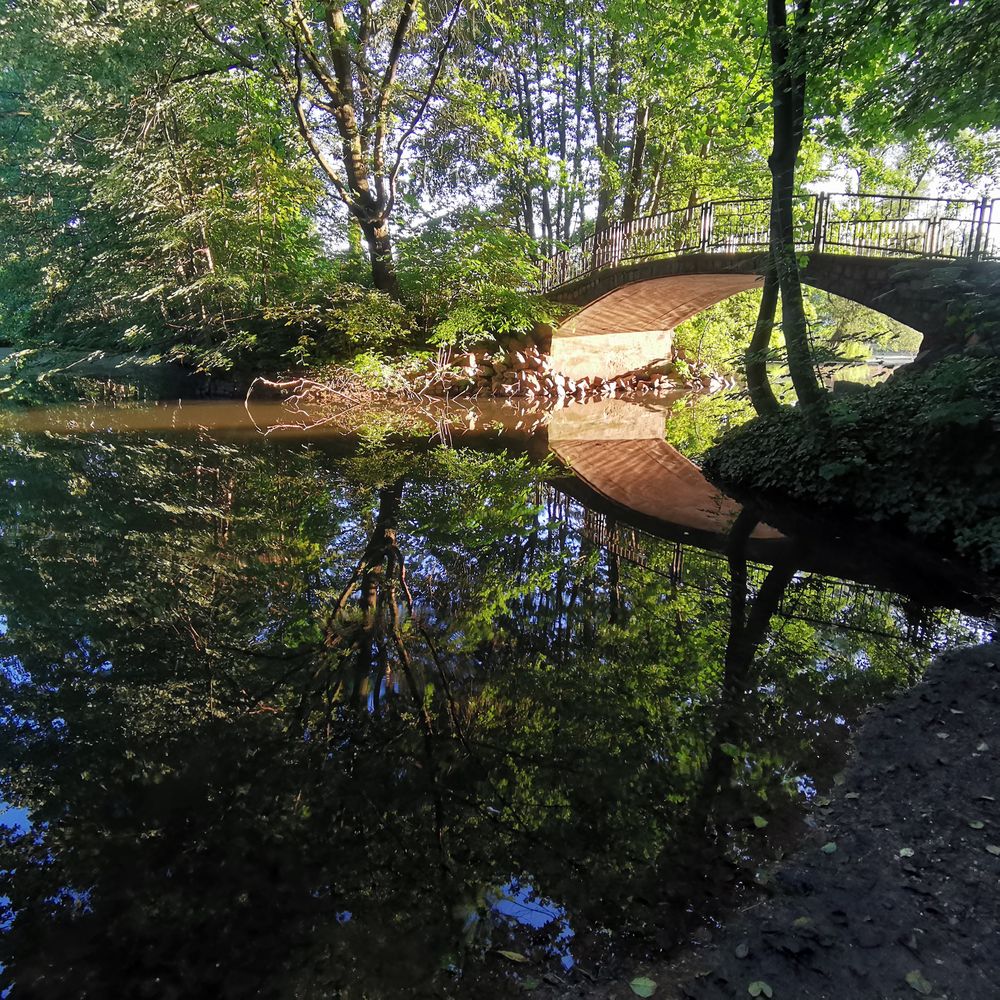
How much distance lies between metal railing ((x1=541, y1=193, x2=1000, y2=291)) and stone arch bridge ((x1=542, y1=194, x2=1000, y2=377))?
0.03m

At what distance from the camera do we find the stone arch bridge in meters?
9.44

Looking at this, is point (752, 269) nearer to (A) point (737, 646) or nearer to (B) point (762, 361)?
(B) point (762, 361)

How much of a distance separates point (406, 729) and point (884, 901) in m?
2.26

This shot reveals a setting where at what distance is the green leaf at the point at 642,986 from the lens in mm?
2104

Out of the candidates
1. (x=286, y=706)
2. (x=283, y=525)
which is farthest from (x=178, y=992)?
(x=283, y=525)

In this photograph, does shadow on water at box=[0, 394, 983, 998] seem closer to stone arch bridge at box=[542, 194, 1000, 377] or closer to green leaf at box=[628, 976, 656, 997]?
green leaf at box=[628, 976, 656, 997]

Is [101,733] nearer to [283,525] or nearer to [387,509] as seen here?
[283,525]

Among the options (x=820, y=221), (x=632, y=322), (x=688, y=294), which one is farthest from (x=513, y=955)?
(x=632, y=322)

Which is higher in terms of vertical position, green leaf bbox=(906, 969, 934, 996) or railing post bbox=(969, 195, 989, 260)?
railing post bbox=(969, 195, 989, 260)

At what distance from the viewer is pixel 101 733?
361 centimetres

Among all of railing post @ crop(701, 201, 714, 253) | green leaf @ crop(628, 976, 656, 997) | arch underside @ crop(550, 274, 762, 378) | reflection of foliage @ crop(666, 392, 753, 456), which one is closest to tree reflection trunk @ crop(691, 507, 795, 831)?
green leaf @ crop(628, 976, 656, 997)

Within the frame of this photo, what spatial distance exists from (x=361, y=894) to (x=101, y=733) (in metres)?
1.99

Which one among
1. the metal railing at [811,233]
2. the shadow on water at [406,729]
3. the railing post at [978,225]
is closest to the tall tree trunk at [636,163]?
the metal railing at [811,233]

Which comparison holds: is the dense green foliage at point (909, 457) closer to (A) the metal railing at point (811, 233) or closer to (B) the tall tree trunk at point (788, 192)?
(B) the tall tree trunk at point (788, 192)
